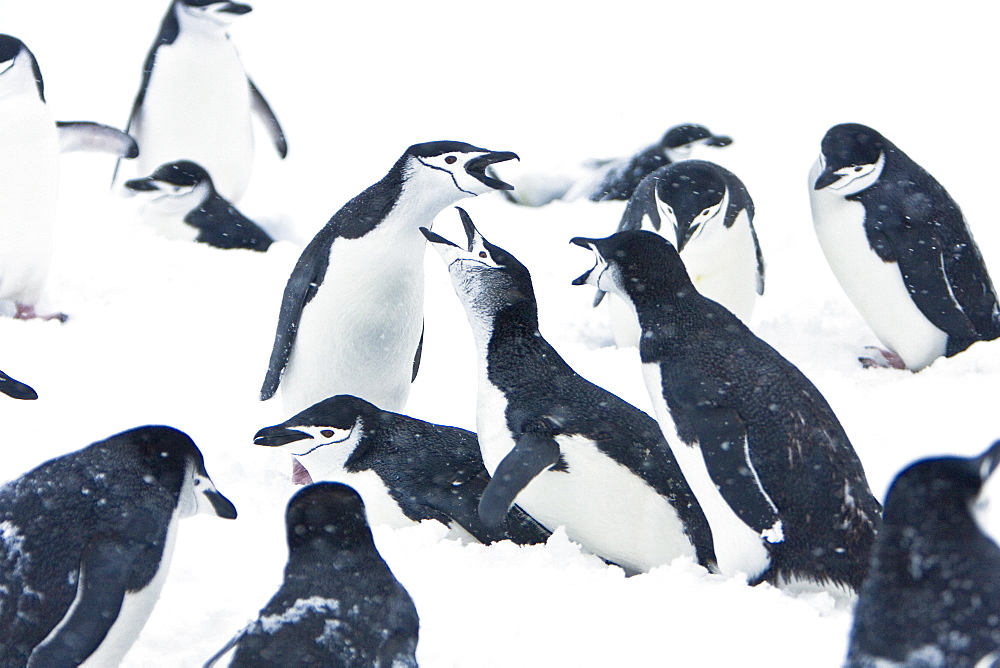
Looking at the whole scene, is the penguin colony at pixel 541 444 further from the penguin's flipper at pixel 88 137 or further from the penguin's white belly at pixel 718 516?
the penguin's flipper at pixel 88 137

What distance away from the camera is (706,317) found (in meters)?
2.44

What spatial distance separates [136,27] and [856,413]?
33.7 ft

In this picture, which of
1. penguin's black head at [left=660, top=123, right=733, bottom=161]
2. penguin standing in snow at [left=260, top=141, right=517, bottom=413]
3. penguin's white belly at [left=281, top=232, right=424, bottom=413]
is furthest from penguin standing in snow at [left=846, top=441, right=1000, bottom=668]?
penguin's black head at [left=660, top=123, right=733, bottom=161]

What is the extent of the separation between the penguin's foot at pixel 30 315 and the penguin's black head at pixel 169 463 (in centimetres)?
227

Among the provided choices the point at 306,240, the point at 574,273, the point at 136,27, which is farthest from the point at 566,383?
the point at 136,27

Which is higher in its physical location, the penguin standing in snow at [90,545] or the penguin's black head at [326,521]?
the penguin's black head at [326,521]

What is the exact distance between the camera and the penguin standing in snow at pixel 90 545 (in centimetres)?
175

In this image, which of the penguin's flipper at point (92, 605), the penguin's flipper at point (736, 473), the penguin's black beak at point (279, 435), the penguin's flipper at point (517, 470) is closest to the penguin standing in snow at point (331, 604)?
the penguin's flipper at point (92, 605)

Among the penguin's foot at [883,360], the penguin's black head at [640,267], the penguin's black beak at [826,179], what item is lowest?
→ the penguin's foot at [883,360]

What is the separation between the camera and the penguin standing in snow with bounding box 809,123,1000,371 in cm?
382

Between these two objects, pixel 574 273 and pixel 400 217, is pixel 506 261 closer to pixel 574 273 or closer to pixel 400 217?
pixel 400 217

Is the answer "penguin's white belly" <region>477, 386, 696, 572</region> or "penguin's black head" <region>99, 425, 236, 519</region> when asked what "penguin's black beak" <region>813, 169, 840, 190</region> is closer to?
"penguin's white belly" <region>477, 386, 696, 572</region>

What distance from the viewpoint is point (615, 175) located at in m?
6.36

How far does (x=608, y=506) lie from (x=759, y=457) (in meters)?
0.37
